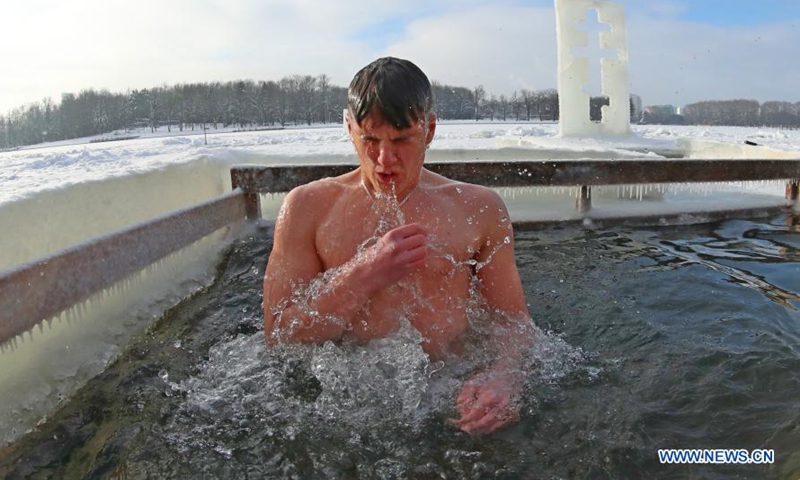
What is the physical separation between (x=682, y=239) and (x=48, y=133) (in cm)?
4950

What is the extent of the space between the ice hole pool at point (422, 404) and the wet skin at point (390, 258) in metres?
0.11

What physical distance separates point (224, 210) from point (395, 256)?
9.02ft

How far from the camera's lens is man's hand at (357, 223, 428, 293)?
5.82ft

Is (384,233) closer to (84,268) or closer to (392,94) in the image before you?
(392,94)

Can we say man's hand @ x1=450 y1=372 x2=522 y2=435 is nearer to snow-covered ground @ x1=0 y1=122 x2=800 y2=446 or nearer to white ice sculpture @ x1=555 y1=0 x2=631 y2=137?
snow-covered ground @ x1=0 y1=122 x2=800 y2=446

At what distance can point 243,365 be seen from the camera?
2.13 metres

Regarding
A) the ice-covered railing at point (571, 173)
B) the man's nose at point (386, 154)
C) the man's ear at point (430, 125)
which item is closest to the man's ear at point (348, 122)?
the man's nose at point (386, 154)

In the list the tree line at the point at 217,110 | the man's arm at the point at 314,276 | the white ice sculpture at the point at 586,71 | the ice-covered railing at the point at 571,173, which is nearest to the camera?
the man's arm at the point at 314,276

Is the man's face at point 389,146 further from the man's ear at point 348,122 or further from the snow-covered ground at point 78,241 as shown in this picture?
the snow-covered ground at point 78,241

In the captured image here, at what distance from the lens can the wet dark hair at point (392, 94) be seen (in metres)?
1.80

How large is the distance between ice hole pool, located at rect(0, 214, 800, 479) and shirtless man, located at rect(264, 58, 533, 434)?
0.35 ft

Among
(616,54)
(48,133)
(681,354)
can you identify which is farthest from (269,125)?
(681,354)

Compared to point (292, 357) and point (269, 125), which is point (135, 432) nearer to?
point (292, 357)

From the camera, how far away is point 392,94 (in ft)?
5.91
